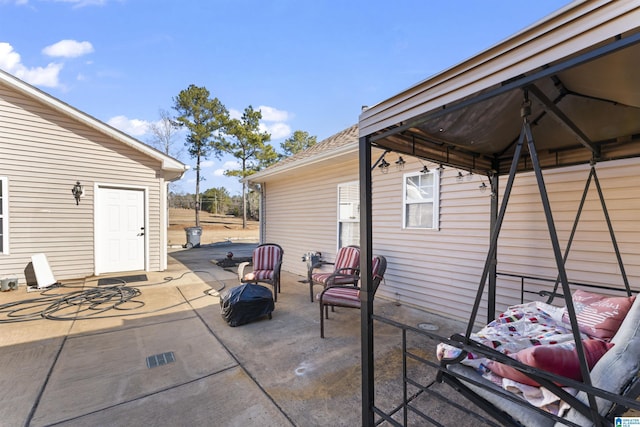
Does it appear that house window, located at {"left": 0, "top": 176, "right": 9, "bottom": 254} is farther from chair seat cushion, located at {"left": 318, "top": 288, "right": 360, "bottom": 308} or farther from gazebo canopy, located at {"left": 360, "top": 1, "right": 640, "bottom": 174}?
gazebo canopy, located at {"left": 360, "top": 1, "right": 640, "bottom": 174}

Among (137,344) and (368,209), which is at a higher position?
(368,209)

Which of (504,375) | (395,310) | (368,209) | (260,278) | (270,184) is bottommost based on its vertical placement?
(395,310)

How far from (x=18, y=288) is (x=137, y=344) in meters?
4.47

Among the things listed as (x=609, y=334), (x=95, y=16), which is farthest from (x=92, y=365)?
(x=95, y=16)

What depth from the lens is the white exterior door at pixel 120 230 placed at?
251 inches

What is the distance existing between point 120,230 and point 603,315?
8360 millimetres

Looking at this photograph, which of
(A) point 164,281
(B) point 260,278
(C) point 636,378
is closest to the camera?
(C) point 636,378

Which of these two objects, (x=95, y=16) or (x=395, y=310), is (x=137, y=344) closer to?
(x=395, y=310)

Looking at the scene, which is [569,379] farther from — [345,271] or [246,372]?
[345,271]

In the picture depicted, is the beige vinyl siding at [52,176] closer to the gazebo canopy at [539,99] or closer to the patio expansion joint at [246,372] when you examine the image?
the patio expansion joint at [246,372]

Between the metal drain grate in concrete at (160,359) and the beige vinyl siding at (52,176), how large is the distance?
16.3 feet

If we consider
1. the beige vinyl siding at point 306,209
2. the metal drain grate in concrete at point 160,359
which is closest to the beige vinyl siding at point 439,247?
the beige vinyl siding at point 306,209

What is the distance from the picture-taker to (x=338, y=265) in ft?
A: 16.3

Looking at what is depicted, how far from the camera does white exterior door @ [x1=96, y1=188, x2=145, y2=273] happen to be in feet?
20.9
